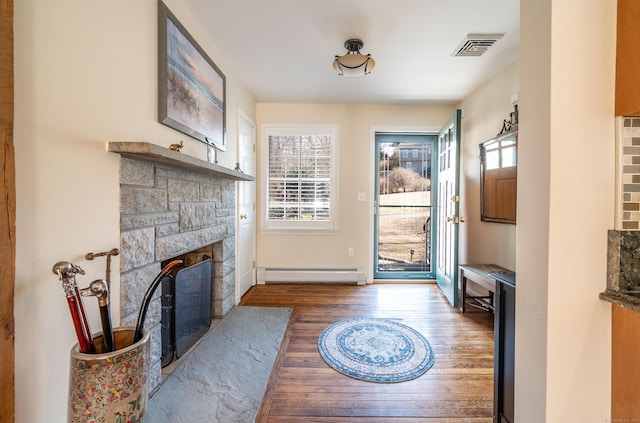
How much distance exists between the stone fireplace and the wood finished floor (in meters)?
0.85

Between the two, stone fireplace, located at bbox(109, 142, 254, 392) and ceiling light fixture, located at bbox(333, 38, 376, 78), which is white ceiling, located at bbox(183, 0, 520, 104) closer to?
ceiling light fixture, located at bbox(333, 38, 376, 78)

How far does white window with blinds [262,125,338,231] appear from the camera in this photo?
3584 millimetres

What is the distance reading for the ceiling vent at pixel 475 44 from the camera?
Answer: 2.06 meters

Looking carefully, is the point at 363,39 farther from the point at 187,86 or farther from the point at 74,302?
the point at 74,302

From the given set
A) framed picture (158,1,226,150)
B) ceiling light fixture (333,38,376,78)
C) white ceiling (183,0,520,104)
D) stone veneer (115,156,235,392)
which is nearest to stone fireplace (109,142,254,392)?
stone veneer (115,156,235,392)

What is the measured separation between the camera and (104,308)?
917 mm

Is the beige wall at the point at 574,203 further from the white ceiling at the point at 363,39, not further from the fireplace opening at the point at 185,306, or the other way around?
the fireplace opening at the point at 185,306

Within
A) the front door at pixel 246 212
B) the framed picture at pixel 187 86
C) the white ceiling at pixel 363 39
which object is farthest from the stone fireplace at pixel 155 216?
the white ceiling at pixel 363 39

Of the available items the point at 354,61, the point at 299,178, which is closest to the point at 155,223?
the point at 354,61

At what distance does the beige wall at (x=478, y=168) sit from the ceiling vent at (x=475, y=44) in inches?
17.6

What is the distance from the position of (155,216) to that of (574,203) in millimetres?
1879

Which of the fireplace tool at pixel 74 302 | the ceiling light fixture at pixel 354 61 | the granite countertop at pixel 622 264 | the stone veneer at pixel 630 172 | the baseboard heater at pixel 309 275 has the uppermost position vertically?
the ceiling light fixture at pixel 354 61

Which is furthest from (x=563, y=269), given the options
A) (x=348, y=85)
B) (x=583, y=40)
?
(x=348, y=85)

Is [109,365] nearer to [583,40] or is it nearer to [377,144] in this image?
[583,40]
